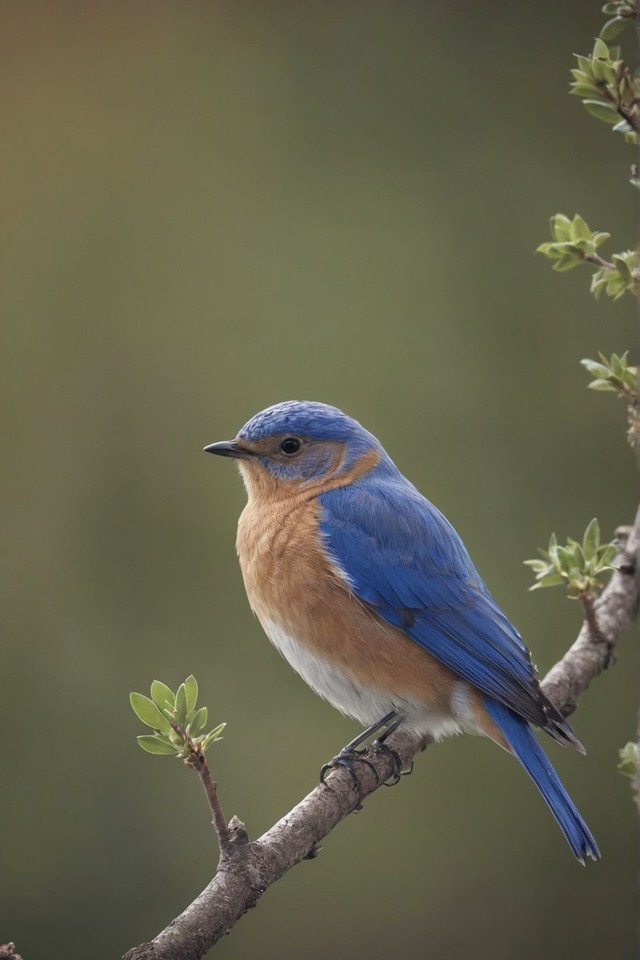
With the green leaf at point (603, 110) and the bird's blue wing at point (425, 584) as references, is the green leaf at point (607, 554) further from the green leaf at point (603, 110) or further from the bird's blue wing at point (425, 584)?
the green leaf at point (603, 110)

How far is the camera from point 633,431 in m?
2.19

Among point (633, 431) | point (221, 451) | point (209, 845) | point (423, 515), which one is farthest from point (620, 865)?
point (633, 431)

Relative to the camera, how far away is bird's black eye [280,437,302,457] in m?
3.49

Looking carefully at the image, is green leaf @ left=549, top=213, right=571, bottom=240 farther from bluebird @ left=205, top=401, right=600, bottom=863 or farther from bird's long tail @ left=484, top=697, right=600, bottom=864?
bird's long tail @ left=484, top=697, right=600, bottom=864

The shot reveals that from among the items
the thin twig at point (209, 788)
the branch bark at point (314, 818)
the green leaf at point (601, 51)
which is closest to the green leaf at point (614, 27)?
the green leaf at point (601, 51)

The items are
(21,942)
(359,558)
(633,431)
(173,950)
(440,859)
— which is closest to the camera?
(173,950)

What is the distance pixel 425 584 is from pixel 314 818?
915mm

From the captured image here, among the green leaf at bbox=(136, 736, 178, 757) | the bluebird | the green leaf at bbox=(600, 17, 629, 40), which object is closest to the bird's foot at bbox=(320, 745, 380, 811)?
the bluebird

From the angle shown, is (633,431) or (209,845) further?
(209,845)

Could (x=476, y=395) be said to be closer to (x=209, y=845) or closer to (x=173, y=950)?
(x=209, y=845)

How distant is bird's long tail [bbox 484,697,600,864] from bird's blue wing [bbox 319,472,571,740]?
0.25 feet

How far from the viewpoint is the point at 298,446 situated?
351 centimetres

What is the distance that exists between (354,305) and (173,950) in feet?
14.2

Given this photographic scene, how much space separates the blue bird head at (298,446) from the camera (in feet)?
11.4
